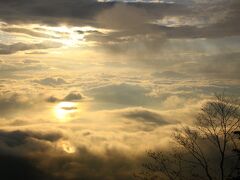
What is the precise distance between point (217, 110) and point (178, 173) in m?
6.61

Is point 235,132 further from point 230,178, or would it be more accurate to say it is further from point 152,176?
point 152,176

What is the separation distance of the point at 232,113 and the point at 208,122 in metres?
2.29

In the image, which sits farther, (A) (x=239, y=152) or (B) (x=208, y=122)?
(B) (x=208, y=122)

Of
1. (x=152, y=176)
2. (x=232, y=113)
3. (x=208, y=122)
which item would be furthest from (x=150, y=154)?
(x=232, y=113)

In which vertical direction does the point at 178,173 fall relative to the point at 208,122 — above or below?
below

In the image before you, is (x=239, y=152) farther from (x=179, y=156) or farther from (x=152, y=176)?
(x=152, y=176)

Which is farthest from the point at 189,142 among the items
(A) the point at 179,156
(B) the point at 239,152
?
(B) the point at 239,152

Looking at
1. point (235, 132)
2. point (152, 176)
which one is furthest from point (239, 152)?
point (152, 176)

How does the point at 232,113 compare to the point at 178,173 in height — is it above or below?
above

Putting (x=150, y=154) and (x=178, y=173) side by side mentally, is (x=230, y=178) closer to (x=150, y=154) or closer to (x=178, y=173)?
(x=178, y=173)

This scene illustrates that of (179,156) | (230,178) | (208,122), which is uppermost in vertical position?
(208,122)

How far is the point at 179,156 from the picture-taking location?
33781 mm

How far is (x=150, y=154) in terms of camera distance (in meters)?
35.5

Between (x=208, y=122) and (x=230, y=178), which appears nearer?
(x=230, y=178)
